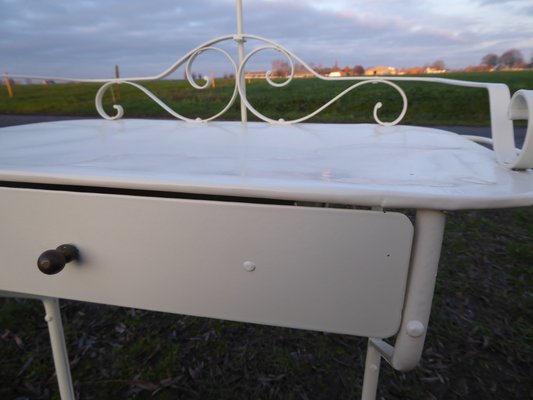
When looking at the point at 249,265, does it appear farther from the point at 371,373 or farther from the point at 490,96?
the point at 490,96

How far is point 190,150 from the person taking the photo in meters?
0.80

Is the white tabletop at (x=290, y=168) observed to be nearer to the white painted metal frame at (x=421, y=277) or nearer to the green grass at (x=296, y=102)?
the white painted metal frame at (x=421, y=277)

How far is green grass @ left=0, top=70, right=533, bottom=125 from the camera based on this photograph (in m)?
8.63

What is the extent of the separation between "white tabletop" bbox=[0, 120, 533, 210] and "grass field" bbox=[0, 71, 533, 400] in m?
1.07

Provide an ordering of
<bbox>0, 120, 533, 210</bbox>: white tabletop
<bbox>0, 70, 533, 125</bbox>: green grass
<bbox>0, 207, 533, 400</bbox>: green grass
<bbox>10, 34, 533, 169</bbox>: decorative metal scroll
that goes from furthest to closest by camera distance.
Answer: <bbox>0, 70, 533, 125</bbox>: green grass
<bbox>0, 207, 533, 400</bbox>: green grass
<bbox>10, 34, 533, 169</bbox>: decorative metal scroll
<bbox>0, 120, 533, 210</bbox>: white tabletop

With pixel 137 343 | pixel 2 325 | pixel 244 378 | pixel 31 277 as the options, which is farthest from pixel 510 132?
pixel 2 325

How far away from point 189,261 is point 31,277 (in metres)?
0.34

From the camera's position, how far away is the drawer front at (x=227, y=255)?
51 cm

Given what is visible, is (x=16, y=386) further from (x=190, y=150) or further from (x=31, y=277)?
(x=190, y=150)

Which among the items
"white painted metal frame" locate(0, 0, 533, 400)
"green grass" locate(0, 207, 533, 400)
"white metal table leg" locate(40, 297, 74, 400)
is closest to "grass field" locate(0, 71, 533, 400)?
"green grass" locate(0, 207, 533, 400)

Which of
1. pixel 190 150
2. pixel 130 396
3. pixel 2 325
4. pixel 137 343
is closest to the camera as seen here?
pixel 190 150

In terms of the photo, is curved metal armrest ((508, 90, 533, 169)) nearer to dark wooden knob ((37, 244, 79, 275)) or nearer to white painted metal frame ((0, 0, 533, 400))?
white painted metal frame ((0, 0, 533, 400))

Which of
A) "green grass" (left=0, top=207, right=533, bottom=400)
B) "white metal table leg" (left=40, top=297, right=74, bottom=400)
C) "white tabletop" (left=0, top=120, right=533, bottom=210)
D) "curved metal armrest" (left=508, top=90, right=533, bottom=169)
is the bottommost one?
"green grass" (left=0, top=207, right=533, bottom=400)

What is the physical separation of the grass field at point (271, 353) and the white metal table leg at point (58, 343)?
0.47m
